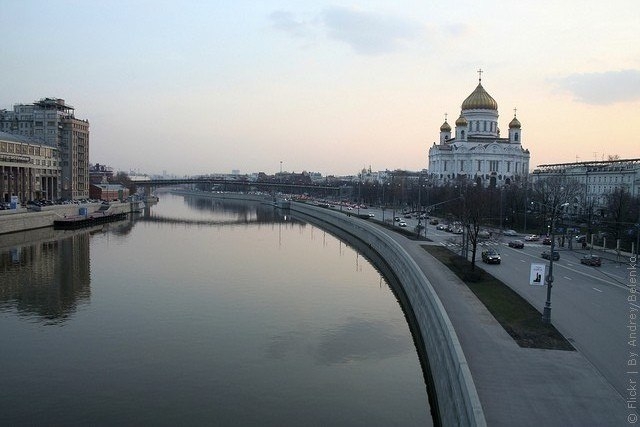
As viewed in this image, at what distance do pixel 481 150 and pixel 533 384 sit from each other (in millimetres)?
96312

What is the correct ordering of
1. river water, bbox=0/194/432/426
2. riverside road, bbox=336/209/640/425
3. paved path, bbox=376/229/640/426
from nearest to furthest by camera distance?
paved path, bbox=376/229/640/426 → riverside road, bbox=336/209/640/425 → river water, bbox=0/194/432/426

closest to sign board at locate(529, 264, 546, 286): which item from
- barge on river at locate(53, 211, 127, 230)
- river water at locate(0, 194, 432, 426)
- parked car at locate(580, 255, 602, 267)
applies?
river water at locate(0, 194, 432, 426)

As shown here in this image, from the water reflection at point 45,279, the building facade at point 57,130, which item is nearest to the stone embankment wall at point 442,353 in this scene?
the water reflection at point 45,279

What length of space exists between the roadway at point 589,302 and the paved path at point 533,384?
0.71 metres

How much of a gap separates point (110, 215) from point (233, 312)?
195 feet

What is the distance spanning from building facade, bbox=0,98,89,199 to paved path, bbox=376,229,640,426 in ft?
278

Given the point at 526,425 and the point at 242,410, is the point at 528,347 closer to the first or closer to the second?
the point at 526,425

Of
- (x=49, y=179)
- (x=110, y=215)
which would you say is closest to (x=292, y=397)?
(x=110, y=215)

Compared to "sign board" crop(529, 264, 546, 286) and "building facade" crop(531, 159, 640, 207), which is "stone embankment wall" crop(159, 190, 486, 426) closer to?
"sign board" crop(529, 264, 546, 286)

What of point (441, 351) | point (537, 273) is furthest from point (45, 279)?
point (537, 273)

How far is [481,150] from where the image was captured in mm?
104188

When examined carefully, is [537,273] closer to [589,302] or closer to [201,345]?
[589,302]

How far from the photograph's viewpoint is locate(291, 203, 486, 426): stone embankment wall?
11498mm

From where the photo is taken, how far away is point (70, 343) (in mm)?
20406
